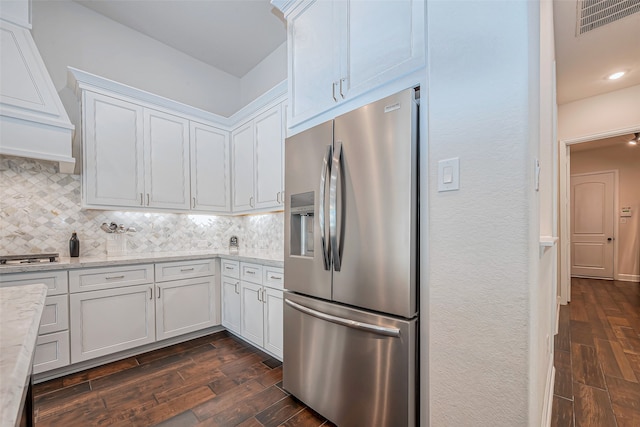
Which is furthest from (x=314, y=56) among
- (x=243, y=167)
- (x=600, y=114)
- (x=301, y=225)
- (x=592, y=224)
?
(x=592, y=224)

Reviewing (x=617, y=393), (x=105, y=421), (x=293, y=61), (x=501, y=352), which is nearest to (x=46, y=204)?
(x=105, y=421)

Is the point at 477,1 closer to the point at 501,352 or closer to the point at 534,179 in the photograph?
the point at 534,179

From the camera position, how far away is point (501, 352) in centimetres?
106

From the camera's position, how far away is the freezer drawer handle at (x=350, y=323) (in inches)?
52.9

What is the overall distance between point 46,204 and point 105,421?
1998mm

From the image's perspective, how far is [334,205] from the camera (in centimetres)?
158

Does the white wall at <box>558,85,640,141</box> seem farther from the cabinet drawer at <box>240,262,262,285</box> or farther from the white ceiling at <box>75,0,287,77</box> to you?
the cabinet drawer at <box>240,262,262,285</box>

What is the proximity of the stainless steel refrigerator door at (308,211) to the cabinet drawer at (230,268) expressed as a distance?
1059 millimetres

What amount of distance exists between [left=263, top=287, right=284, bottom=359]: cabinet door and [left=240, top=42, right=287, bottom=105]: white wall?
8.42ft

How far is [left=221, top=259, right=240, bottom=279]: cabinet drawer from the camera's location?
283 cm

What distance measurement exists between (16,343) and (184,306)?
2.48 m

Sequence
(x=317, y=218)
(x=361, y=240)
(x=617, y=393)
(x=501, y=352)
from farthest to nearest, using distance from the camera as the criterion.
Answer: (x=617, y=393) < (x=317, y=218) < (x=361, y=240) < (x=501, y=352)

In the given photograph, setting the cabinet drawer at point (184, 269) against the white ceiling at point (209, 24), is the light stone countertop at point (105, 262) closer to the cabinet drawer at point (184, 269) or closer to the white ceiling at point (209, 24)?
the cabinet drawer at point (184, 269)

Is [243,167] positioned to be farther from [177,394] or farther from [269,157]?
[177,394]
